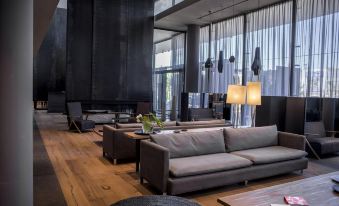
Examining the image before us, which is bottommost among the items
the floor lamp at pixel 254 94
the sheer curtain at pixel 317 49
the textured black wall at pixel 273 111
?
the textured black wall at pixel 273 111

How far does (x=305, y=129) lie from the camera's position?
6.39 metres

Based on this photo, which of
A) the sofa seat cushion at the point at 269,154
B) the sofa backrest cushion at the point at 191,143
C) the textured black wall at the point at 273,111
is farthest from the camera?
the textured black wall at the point at 273,111

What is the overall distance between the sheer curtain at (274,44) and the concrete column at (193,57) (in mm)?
2894

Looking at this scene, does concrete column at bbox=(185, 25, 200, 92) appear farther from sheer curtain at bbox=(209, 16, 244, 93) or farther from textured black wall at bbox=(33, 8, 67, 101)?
textured black wall at bbox=(33, 8, 67, 101)

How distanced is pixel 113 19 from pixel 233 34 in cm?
441

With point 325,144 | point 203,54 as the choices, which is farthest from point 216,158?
point 203,54

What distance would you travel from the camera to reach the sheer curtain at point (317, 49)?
6.73m

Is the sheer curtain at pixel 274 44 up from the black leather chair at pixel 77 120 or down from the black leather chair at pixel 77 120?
up

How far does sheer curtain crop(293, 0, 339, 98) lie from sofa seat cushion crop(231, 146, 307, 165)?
9.50 feet

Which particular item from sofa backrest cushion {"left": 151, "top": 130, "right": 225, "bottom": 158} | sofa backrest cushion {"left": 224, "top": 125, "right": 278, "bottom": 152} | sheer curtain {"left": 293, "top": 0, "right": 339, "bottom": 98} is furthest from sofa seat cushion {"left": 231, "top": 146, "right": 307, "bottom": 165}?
sheer curtain {"left": 293, "top": 0, "right": 339, "bottom": 98}

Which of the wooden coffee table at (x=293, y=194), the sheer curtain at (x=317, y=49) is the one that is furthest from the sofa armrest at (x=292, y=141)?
the sheer curtain at (x=317, y=49)

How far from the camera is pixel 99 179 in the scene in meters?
4.33

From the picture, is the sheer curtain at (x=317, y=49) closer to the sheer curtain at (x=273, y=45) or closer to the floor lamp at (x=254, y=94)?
the sheer curtain at (x=273, y=45)

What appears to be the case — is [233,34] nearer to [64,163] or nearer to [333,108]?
[333,108]
